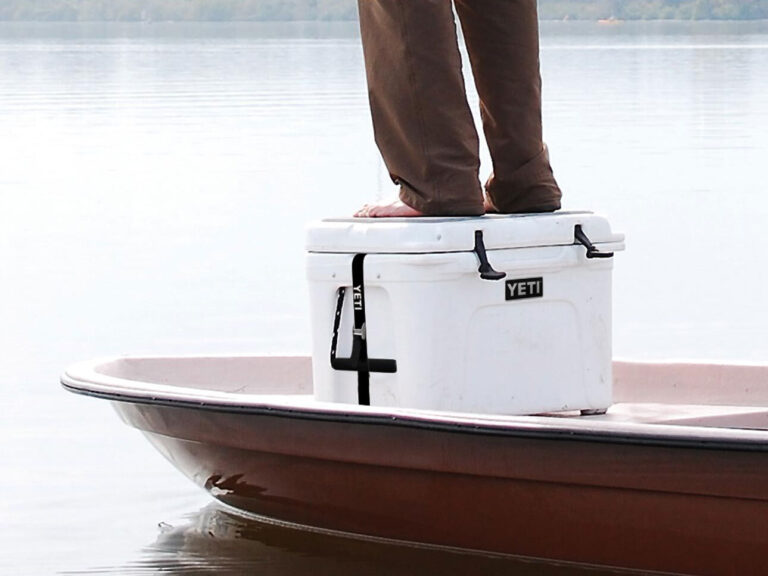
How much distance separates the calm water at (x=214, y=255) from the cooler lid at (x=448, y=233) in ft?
2.63

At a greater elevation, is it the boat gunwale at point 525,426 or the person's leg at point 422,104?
the person's leg at point 422,104

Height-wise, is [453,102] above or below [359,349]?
above

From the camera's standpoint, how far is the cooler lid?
15.8 ft

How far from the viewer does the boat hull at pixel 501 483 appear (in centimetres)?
444

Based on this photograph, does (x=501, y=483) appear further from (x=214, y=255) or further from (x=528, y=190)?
(x=214, y=255)

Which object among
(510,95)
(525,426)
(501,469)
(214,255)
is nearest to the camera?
(525,426)

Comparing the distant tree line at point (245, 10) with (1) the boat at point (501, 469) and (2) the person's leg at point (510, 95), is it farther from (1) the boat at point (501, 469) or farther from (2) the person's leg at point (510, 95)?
(1) the boat at point (501, 469)

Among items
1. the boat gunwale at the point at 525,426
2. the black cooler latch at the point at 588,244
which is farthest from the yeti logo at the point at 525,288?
the boat gunwale at the point at 525,426

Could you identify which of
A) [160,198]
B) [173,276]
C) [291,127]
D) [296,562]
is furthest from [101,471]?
[291,127]

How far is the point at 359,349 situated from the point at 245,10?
115910 millimetres

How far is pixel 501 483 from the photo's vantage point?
15.4 feet

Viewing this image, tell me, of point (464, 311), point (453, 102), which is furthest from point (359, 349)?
point (453, 102)

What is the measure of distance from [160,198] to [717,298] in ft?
19.8

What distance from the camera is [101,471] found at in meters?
6.20
